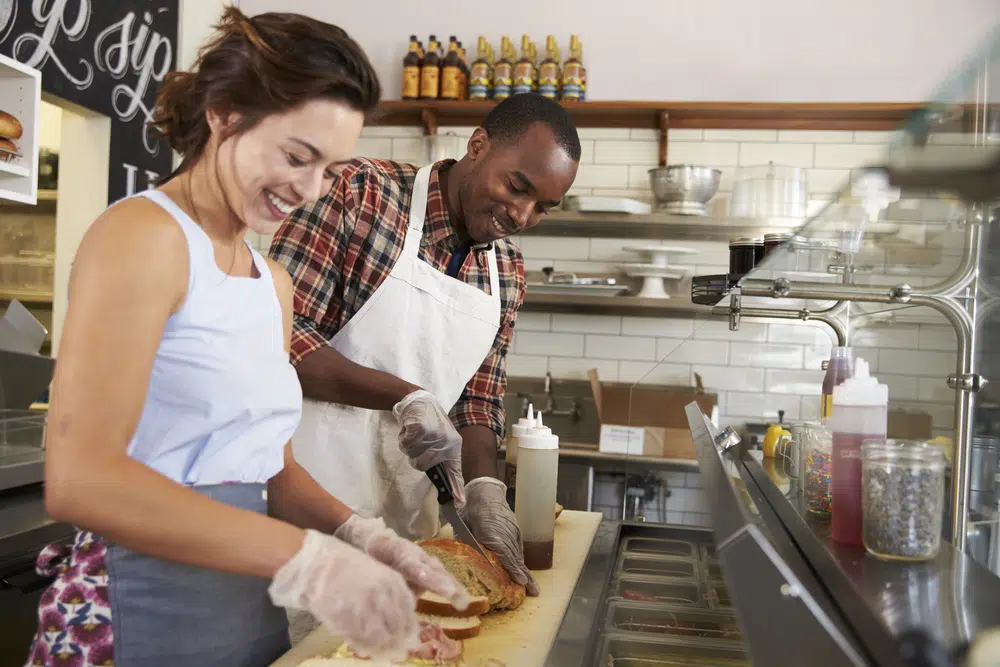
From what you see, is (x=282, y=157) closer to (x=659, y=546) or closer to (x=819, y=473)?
(x=819, y=473)

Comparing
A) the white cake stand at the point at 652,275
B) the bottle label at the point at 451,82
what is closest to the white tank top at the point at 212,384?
the white cake stand at the point at 652,275

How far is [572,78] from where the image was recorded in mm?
4578

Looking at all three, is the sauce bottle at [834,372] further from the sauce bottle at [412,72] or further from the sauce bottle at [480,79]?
the sauce bottle at [412,72]

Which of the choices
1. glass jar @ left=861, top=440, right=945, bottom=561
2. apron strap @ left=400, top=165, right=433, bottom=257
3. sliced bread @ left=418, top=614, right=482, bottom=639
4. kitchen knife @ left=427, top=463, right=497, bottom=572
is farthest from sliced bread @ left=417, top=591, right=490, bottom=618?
apron strap @ left=400, top=165, right=433, bottom=257

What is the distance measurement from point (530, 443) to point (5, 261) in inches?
174

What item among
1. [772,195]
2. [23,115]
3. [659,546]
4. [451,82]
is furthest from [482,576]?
[451,82]

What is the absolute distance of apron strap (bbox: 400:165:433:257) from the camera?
2225 mm

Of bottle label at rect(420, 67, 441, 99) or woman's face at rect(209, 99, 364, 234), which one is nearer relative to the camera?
woman's face at rect(209, 99, 364, 234)

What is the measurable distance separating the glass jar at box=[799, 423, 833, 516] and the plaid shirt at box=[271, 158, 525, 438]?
1.12m

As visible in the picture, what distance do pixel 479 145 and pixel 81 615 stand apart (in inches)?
53.4

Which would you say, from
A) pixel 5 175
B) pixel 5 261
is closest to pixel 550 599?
pixel 5 175

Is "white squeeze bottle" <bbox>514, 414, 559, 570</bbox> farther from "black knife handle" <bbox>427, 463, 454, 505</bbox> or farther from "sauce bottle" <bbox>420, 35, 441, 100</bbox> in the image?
"sauce bottle" <bbox>420, 35, 441, 100</bbox>

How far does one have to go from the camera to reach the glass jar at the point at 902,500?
3.03ft

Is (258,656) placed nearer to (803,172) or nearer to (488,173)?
(488,173)
